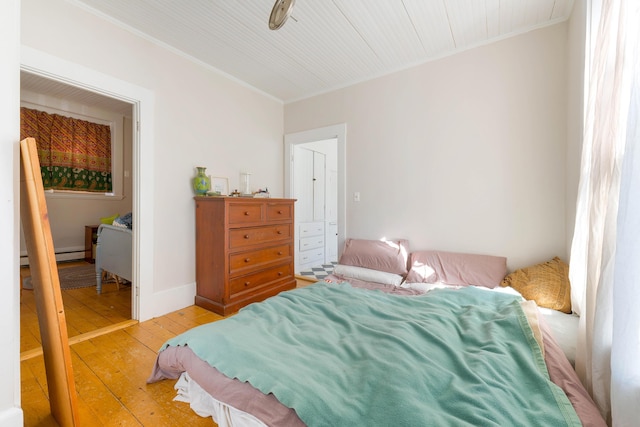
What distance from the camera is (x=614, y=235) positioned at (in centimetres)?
97

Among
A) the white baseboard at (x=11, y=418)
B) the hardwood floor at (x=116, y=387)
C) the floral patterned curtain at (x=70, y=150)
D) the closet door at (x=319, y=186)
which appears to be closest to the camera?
the white baseboard at (x=11, y=418)

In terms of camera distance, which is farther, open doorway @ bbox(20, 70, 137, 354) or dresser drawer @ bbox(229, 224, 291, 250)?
dresser drawer @ bbox(229, 224, 291, 250)

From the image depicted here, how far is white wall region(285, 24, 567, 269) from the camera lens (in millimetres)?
2346

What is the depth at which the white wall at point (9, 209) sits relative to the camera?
45.2 inches

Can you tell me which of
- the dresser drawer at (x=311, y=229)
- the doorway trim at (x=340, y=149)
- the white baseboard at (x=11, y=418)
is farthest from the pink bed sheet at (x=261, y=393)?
the dresser drawer at (x=311, y=229)

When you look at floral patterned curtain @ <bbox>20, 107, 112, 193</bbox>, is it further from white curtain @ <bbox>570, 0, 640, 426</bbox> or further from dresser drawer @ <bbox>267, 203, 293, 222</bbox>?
white curtain @ <bbox>570, 0, 640, 426</bbox>

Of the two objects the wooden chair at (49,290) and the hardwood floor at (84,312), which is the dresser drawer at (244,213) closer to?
the hardwood floor at (84,312)

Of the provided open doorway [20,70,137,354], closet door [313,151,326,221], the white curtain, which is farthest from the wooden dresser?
the white curtain

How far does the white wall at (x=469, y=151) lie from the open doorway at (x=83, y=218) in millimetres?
2655

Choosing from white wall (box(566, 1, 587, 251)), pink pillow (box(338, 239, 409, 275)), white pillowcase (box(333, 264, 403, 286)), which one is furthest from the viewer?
pink pillow (box(338, 239, 409, 275))

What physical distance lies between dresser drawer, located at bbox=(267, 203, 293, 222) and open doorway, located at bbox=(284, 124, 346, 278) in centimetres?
58

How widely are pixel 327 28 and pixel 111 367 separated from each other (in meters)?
3.07

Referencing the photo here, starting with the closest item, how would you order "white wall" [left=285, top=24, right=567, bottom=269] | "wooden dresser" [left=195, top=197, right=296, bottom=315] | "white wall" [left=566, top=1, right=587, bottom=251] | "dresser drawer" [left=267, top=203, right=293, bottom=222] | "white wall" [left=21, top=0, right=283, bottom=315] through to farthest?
"white wall" [left=566, top=1, right=587, bottom=251]
"white wall" [left=21, top=0, right=283, bottom=315]
"white wall" [left=285, top=24, right=567, bottom=269]
"wooden dresser" [left=195, top=197, right=296, bottom=315]
"dresser drawer" [left=267, top=203, right=293, bottom=222]

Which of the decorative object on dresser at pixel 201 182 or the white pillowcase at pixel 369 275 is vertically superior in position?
the decorative object on dresser at pixel 201 182
